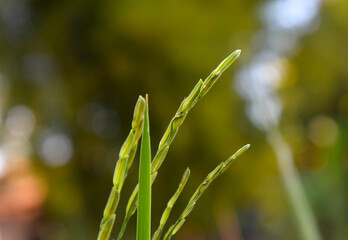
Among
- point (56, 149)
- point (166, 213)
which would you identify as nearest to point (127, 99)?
point (56, 149)

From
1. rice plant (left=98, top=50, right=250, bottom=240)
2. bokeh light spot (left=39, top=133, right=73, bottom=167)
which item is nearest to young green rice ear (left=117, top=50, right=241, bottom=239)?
rice plant (left=98, top=50, right=250, bottom=240)

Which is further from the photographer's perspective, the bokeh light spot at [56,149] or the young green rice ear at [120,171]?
the bokeh light spot at [56,149]

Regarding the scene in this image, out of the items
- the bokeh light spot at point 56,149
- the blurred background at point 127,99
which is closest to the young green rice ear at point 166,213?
the blurred background at point 127,99

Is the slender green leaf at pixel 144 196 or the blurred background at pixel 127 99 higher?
the blurred background at pixel 127 99

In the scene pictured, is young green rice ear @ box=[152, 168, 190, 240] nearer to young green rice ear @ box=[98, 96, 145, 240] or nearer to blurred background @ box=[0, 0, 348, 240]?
young green rice ear @ box=[98, 96, 145, 240]

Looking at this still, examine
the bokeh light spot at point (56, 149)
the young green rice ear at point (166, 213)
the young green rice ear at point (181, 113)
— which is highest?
the bokeh light spot at point (56, 149)

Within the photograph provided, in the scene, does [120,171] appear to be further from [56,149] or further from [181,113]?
[56,149]

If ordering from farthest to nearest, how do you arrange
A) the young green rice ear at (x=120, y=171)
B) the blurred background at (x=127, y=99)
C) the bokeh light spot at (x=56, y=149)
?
the bokeh light spot at (x=56, y=149)
the blurred background at (x=127, y=99)
the young green rice ear at (x=120, y=171)

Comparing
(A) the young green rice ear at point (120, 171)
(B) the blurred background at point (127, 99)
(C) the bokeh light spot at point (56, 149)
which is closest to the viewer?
(A) the young green rice ear at point (120, 171)

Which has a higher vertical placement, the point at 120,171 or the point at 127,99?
the point at 127,99

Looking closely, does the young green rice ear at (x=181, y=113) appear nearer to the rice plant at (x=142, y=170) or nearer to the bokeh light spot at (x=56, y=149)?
the rice plant at (x=142, y=170)
